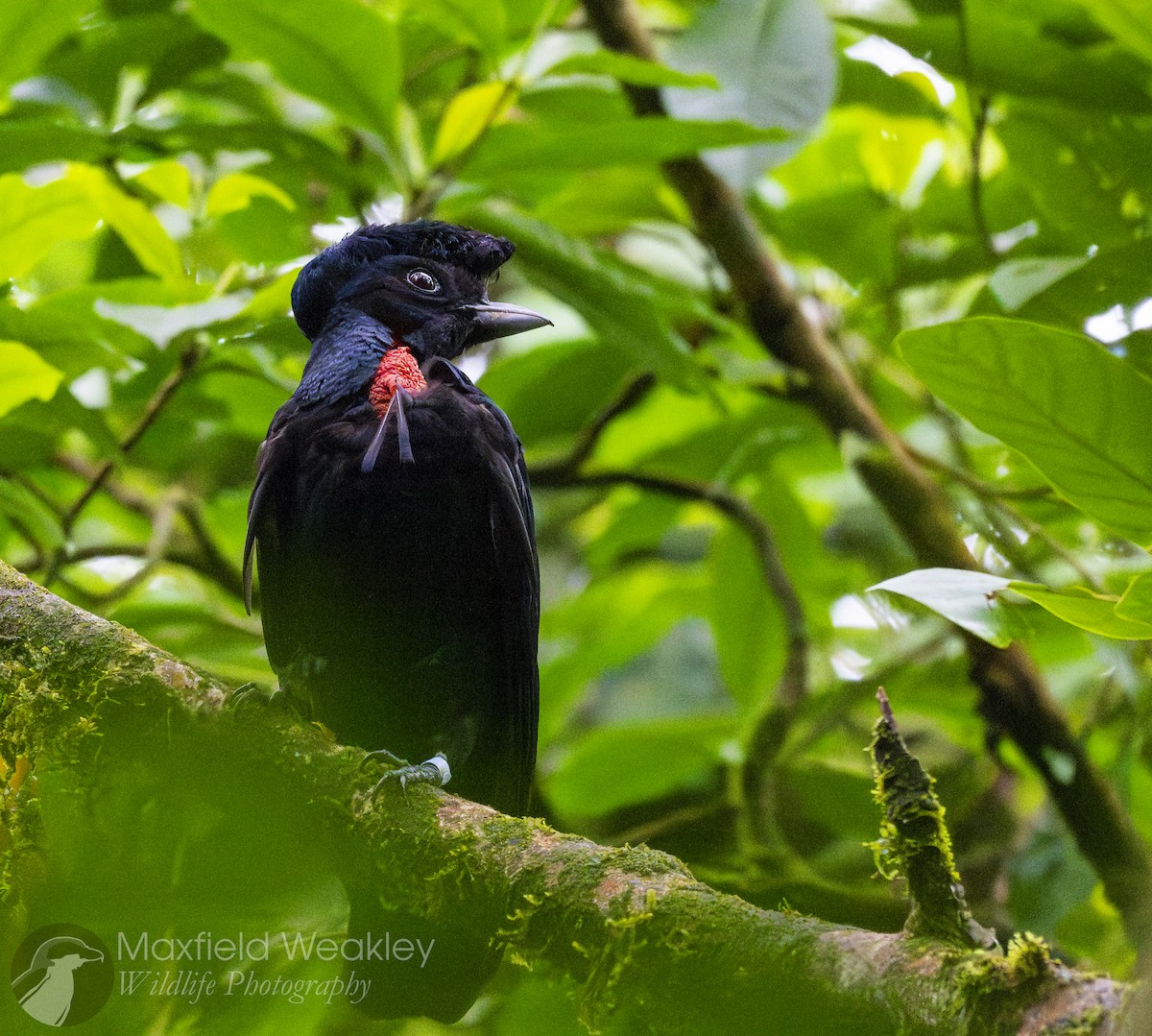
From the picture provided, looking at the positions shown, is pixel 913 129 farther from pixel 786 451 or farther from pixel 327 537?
pixel 327 537

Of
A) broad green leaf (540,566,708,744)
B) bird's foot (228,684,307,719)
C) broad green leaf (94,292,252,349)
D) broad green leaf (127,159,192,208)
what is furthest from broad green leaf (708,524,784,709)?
broad green leaf (127,159,192,208)

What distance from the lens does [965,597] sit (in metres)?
1.64

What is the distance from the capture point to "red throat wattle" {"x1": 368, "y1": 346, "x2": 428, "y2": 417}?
8.45ft

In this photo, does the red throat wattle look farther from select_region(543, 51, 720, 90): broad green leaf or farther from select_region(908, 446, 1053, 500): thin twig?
select_region(908, 446, 1053, 500): thin twig

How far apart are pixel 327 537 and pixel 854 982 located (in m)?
1.51

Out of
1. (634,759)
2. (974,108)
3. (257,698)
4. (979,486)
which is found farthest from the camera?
(634,759)

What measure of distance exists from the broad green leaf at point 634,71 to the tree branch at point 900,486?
483 mm

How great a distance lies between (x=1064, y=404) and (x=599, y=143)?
1.44 metres

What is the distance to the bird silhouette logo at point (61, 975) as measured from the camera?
1740 mm

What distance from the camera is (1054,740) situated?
3047 millimetres

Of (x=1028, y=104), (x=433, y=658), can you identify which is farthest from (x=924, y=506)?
(x=433, y=658)

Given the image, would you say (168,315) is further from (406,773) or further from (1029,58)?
(1029,58)

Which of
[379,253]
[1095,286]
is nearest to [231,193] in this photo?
[379,253]

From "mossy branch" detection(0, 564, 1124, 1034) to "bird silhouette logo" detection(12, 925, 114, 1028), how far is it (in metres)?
0.05
